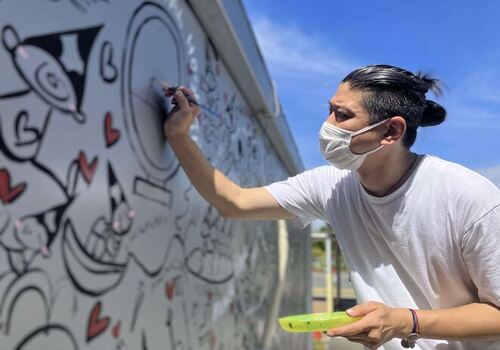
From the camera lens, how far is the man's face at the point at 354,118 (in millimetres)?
1762

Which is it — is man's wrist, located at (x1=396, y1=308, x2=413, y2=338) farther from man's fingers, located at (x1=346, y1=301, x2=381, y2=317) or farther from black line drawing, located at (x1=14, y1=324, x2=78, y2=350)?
black line drawing, located at (x1=14, y1=324, x2=78, y2=350)

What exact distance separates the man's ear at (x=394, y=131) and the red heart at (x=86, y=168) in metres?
1.01

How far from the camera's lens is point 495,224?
148 cm

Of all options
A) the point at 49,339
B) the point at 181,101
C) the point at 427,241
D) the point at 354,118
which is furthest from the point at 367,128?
the point at 49,339

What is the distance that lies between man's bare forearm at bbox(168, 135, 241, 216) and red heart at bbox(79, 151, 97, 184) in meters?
0.62

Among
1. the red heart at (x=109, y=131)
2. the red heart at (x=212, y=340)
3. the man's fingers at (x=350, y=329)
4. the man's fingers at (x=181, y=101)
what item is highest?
the man's fingers at (x=181, y=101)

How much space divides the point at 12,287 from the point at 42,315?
0.15 meters

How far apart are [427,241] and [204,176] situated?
97 centimetres

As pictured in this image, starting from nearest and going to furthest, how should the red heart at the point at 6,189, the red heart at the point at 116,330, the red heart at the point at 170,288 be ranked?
1. the red heart at the point at 6,189
2. the red heart at the point at 116,330
3. the red heart at the point at 170,288

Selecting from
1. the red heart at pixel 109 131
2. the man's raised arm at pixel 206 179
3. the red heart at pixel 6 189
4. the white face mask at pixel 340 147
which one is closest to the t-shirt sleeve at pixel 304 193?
the man's raised arm at pixel 206 179

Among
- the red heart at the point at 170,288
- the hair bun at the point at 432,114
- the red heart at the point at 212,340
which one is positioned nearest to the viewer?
the hair bun at the point at 432,114

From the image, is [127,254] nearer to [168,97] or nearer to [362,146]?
[168,97]

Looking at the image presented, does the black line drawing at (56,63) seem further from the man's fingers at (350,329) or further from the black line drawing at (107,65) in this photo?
the man's fingers at (350,329)

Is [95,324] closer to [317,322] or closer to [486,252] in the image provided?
[317,322]
